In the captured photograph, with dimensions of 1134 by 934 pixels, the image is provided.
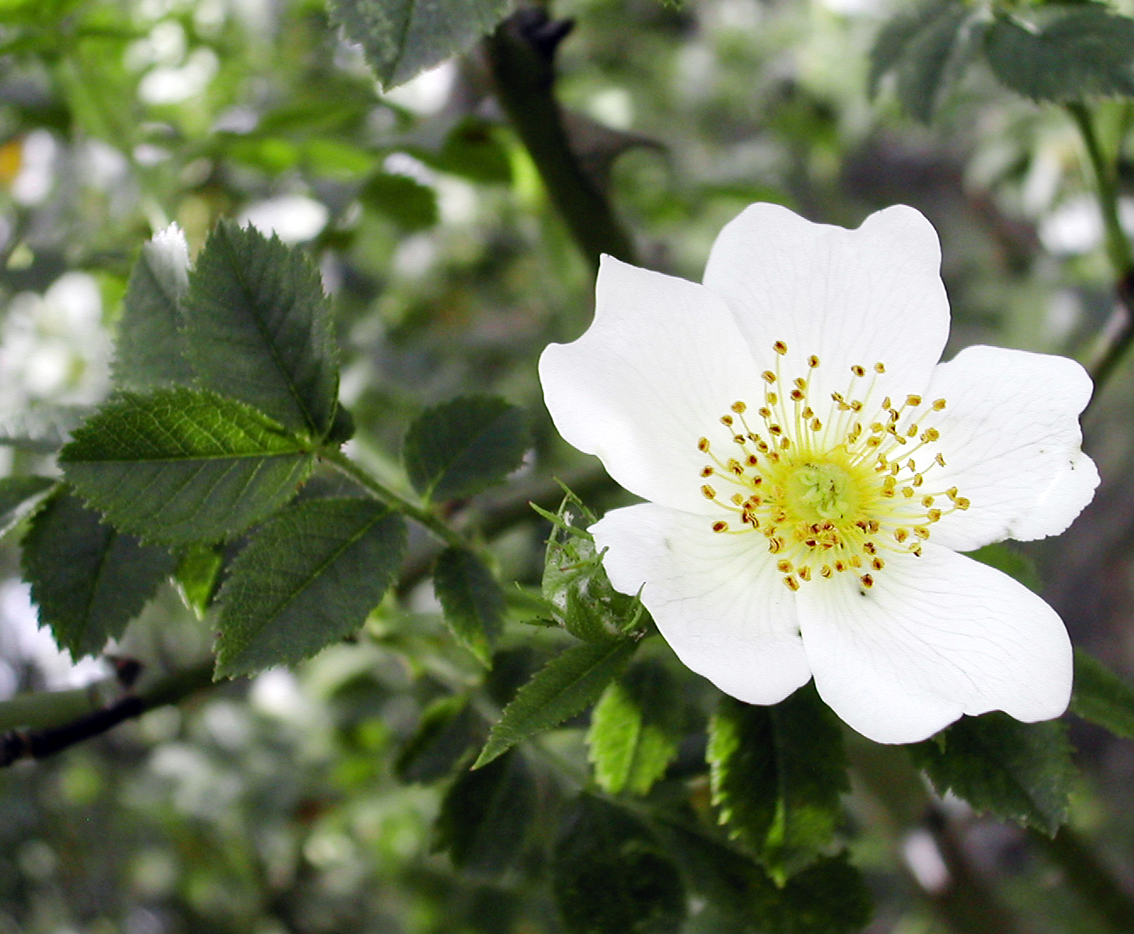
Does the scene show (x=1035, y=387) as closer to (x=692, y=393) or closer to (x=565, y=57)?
(x=692, y=393)

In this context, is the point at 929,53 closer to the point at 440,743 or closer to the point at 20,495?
the point at 440,743

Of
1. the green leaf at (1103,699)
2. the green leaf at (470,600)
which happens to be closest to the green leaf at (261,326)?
the green leaf at (470,600)

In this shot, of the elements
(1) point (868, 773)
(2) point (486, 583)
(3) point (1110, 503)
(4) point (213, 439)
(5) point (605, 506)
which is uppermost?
(4) point (213, 439)

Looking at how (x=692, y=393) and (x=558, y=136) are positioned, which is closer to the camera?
(x=692, y=393)

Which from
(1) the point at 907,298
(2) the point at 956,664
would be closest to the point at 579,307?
(1) the point at 907,298

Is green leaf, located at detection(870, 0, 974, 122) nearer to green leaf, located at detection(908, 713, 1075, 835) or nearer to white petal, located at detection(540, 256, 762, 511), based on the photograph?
white petal, located at detection(540, 256, 762, 511)

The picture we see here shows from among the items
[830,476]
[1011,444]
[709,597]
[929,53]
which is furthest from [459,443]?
[929,53]
